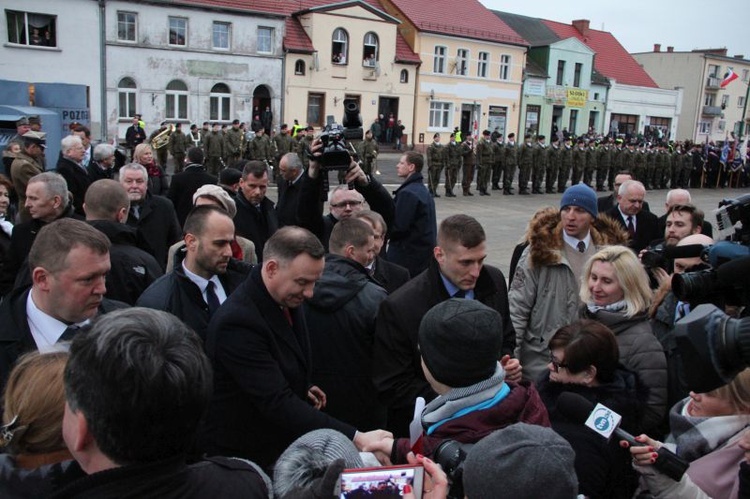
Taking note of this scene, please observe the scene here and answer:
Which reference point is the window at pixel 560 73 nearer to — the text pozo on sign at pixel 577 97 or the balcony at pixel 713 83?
the text pozo on sign at pixel 577 97

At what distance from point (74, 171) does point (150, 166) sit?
3.21ft

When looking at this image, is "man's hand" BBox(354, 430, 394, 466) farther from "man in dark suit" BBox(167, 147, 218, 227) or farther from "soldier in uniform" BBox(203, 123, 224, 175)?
"soldier in uniform" BBox(203, 123, 224, 175)

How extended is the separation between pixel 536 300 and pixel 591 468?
196cm

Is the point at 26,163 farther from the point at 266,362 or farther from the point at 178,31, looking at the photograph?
the point at 178,31

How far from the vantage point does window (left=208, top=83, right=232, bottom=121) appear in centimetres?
3081

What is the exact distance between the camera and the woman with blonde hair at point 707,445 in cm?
237

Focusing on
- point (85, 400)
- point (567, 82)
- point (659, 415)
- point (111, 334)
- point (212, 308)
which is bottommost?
point (659, 415)

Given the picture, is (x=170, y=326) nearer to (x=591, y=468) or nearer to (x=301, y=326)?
(x=301, y=326)

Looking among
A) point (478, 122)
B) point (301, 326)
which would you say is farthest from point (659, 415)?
point (478, 122)

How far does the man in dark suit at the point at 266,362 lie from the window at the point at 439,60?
36.7m

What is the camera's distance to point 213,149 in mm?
20766

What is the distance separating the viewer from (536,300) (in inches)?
177

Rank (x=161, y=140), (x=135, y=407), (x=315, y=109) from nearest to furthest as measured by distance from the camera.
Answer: (x=135, y=407)
(x=161, y=140)
(x=315, y=109)

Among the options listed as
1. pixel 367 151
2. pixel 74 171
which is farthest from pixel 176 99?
pixel 74 171
